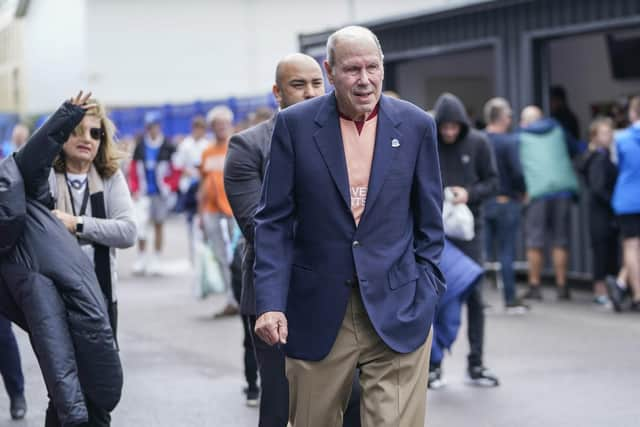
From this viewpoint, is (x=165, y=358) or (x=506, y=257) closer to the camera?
(x=165, y=358)

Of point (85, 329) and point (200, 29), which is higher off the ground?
point (200, 29)

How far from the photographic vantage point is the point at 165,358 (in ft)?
31.6

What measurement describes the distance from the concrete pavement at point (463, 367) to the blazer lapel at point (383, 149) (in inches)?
123

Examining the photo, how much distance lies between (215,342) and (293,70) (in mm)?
5216

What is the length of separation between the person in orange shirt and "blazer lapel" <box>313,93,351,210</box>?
21.4ft

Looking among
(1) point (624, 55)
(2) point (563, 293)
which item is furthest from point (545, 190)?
(1) point (624, 55)

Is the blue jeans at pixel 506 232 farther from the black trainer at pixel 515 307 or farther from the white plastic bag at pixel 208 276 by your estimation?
the white plastic bag at pixel 208 276

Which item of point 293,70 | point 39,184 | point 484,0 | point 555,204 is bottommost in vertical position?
point 555,204

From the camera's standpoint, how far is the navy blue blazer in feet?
13.9

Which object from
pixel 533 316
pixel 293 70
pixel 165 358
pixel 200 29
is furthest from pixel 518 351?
pixel 200 29

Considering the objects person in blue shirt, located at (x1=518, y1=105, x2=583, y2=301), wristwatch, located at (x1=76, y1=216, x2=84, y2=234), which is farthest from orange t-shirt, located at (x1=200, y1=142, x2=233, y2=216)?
wristwatch, located at (x1=76, y1=216, x2=84, y2=234)

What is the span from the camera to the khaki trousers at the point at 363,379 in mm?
4262

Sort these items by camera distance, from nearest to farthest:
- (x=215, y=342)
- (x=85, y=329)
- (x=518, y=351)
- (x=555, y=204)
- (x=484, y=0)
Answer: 1. (x=85, y=329)
2. (x=518, y=351)
3. (x=215, y=342)
4. (x=555, y=204)
5. (x=484, y=0)

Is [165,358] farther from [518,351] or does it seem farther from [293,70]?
[293,70]
